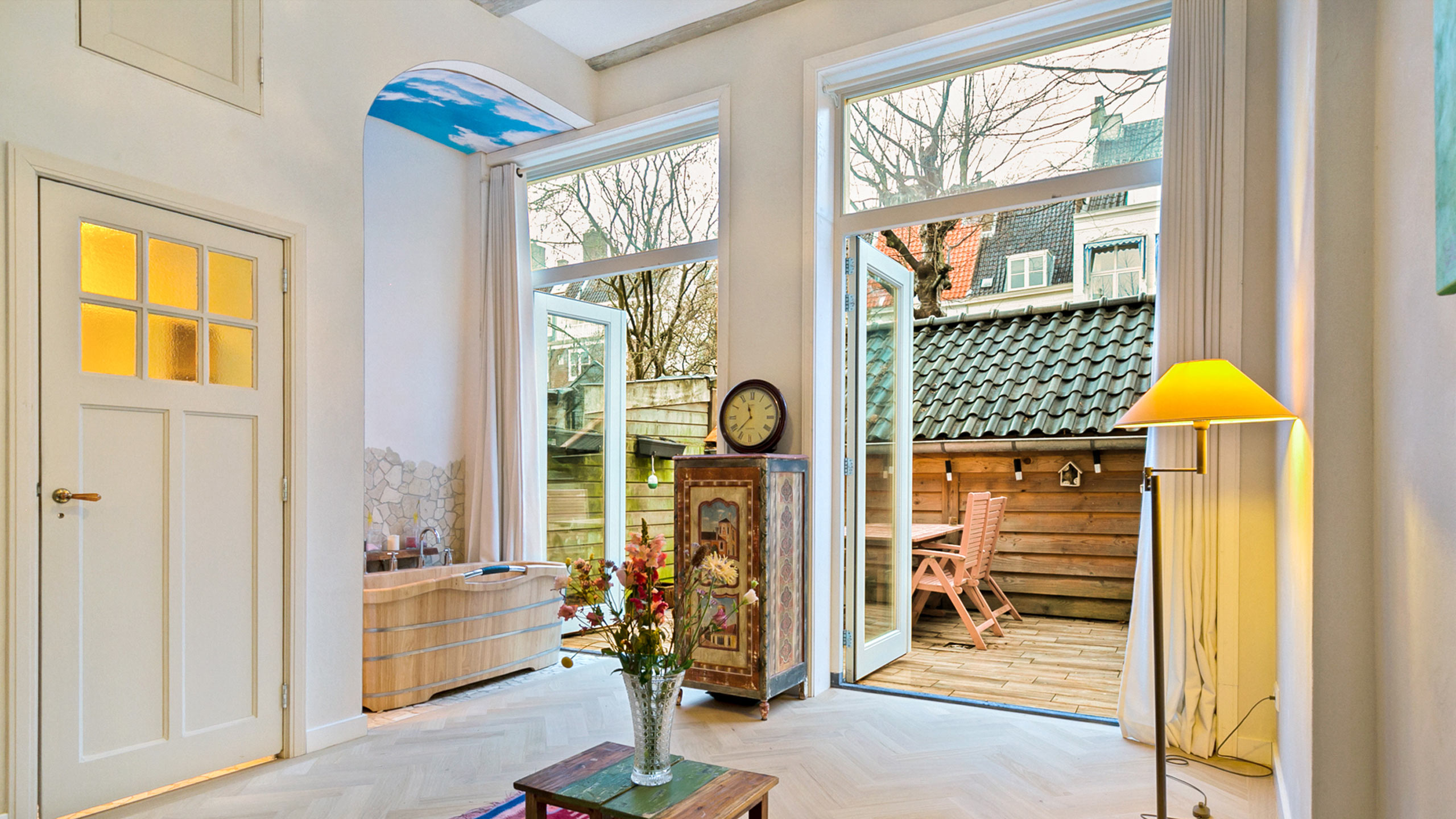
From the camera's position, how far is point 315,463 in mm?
3652

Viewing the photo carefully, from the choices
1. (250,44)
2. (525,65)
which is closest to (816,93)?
(525,65)

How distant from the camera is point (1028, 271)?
31.5ft

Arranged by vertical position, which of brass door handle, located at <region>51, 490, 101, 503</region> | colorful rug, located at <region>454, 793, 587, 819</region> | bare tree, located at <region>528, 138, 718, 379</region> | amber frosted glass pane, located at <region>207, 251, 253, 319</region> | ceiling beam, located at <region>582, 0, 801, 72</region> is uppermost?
ceiling beam, located at <region>582, 0, 801, 72</region>

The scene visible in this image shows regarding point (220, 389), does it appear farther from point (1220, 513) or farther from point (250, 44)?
point (1220, 513)

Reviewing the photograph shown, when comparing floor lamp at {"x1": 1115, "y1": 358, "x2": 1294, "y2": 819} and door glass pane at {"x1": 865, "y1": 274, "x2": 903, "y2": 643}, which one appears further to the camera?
door glass pane at {"x1": 865, "y1": 274, "x2": 903, "y2": 643}

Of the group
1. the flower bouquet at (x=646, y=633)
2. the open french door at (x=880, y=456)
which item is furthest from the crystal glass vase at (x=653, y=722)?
the open french door at (x=880, y=456)

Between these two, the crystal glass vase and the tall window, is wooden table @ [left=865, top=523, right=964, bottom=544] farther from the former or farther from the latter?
the crystal glass vase

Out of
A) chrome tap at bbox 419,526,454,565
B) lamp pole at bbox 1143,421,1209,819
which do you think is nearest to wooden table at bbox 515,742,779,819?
lamp pole at bbox 1143,421,1209,819

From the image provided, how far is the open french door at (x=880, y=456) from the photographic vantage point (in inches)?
185

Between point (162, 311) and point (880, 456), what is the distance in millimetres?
3592

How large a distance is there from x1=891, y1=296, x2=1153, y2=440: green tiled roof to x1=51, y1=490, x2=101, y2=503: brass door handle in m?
5.67

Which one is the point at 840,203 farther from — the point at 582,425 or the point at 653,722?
the point at 653,722

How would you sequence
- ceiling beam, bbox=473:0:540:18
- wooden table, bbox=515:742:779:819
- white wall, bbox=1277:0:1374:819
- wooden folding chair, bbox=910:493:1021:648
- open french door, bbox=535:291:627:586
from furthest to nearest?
open french door, bbox=535:291:627:586 < wooden folding chair, bbox=910:493:1021:648 < ceiling beam, bbox=473:0:540:18 < wooden table, bbox=515:742:779:819 < white wall, bbox=1277:0:1374:819

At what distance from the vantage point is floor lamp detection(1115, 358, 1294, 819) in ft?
7.98
